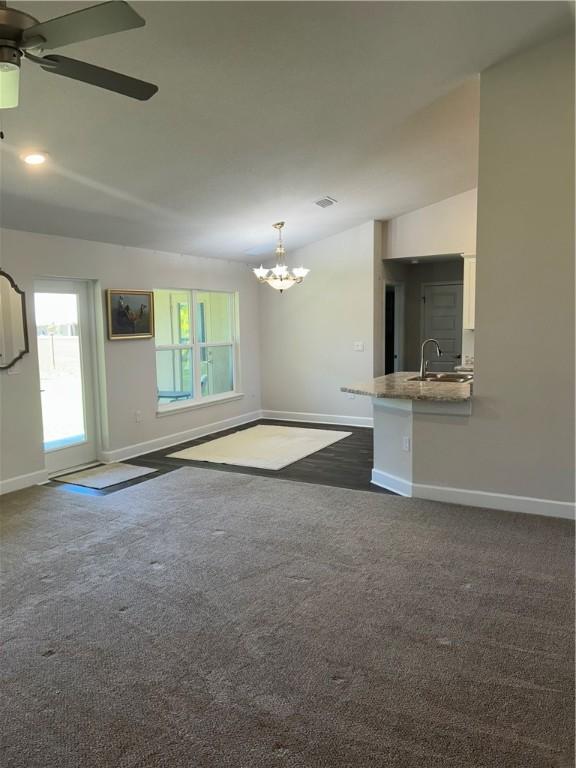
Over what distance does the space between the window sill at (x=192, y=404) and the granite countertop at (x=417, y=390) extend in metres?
2.76

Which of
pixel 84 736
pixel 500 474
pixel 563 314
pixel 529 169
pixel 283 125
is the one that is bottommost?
pixel 84 736

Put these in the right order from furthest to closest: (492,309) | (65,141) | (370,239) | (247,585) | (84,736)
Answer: (370,239)
(492,309)
(65,141)
(247,585)
(84,736)

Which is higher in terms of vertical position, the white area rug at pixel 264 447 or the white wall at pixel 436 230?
the white wall at pixel 436 230

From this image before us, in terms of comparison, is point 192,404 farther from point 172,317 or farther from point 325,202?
point 325,202

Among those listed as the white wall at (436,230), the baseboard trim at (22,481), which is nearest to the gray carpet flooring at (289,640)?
the baseboard trim at (22,481)

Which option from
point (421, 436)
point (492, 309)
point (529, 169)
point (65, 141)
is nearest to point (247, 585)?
point (421, 436)

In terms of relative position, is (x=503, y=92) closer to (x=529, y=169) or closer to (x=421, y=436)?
(x=529, y=169)

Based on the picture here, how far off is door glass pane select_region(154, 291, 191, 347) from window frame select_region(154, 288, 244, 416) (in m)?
0.04

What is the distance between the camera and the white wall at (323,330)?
24.2ft

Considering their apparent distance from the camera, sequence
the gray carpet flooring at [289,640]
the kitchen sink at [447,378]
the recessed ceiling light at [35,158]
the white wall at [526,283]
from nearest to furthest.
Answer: the gray carpet flooring at [289,640], the recessed ceiling light at [35,158], the white wall at [526,283], the kitchen sink at [447,378]

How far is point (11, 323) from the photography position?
188 inches

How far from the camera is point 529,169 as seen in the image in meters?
3.81

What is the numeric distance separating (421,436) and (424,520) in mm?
730

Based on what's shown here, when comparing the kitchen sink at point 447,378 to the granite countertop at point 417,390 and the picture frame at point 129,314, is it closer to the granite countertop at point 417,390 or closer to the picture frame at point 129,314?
the granite countertop at point 417,390
